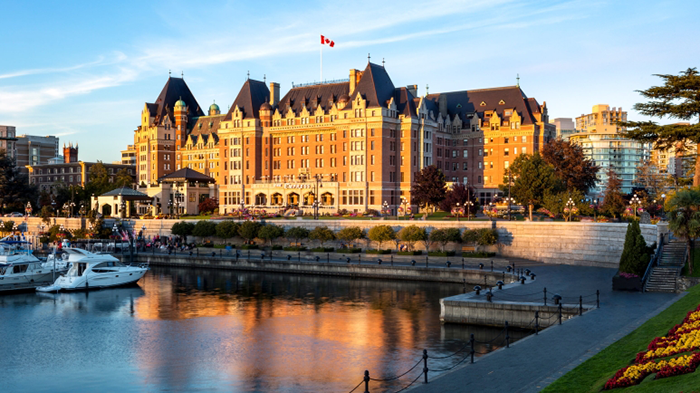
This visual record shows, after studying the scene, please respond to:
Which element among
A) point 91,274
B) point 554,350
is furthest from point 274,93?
point 554,350

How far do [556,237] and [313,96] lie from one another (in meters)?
72.0

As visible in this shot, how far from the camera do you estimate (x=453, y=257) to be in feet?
225

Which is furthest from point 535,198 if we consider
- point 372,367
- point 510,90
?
point 372,367

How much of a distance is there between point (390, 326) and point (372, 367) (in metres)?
10.5

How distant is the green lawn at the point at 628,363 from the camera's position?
16469 millimetres

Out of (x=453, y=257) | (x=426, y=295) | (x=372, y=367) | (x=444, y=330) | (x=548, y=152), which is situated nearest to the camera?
(x=372, y=367)

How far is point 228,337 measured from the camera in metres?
39.0

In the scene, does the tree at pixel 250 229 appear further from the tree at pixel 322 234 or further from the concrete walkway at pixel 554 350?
the concrete walkway at pixel 554 350

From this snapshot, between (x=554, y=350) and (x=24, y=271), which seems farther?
(x=24, y=271)

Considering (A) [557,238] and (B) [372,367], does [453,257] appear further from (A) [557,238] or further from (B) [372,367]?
(B) [372,367]

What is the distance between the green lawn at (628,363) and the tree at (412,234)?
41771 millimetres

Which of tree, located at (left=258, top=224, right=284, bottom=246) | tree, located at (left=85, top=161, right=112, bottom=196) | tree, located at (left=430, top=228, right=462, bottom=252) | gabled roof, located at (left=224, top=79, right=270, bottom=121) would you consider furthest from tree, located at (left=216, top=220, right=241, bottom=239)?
tree, located at (left=85, top=161, right=112, bottom=196)

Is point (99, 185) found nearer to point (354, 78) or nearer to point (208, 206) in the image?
point (208, 206)

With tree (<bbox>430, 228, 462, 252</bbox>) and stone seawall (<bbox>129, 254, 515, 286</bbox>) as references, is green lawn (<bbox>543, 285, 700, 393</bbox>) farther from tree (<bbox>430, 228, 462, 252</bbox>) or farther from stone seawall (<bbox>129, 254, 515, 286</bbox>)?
tree (<bbox>430, 228, 462, 252</bbox>)
